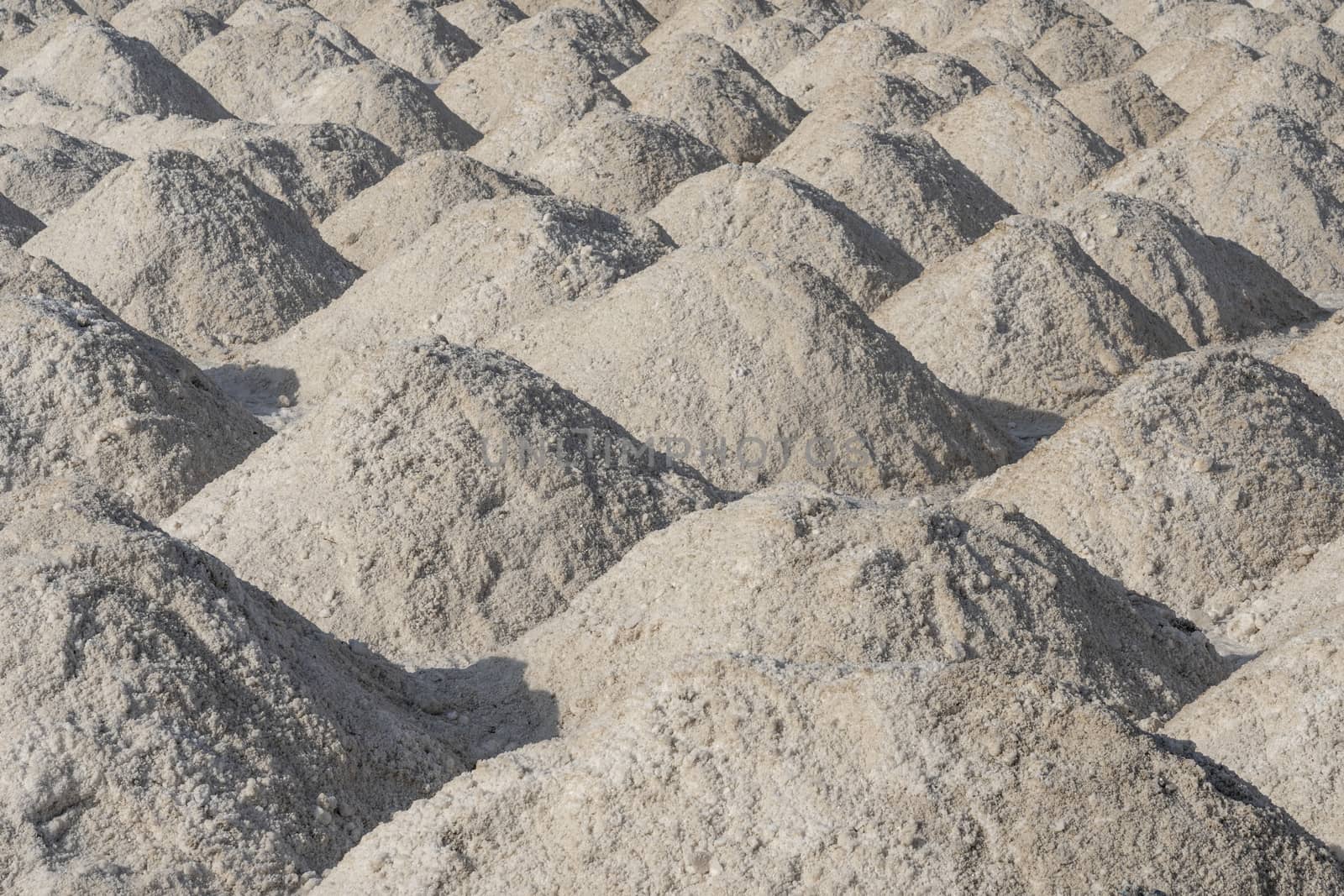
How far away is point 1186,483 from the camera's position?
18.1ft

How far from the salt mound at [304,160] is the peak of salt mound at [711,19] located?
479 cm

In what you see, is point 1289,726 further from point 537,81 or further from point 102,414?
point 537,81

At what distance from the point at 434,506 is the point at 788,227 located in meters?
3.58

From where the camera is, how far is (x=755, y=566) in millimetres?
4332

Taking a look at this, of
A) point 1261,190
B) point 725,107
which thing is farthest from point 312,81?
point 1261,190

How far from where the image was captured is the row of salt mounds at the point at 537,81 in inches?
434

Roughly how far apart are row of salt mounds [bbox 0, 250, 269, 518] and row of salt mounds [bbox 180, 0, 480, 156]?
5.34 meters

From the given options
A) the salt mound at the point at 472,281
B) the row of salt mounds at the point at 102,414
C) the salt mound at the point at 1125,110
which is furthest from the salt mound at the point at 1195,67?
the row of salt mounds at the point at 102,414

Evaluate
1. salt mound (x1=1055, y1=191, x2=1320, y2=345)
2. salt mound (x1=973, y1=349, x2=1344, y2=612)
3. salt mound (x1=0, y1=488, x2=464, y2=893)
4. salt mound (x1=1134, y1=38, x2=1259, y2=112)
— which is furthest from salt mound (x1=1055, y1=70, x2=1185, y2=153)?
salt mound (x1=0, y1=488, x2=464, y2=893)

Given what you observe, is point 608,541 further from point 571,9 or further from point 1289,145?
point 571,9

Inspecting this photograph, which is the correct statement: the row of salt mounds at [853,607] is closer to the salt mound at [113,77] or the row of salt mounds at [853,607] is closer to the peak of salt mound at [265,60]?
the salt mound at [113,77]

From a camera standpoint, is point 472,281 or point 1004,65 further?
point 1004,65

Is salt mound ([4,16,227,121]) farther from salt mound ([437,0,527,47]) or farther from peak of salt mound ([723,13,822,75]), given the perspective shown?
peak of salt mound ([723,13,822,75])

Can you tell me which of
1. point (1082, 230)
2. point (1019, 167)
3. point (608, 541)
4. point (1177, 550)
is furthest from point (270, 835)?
point (1019, 167)
